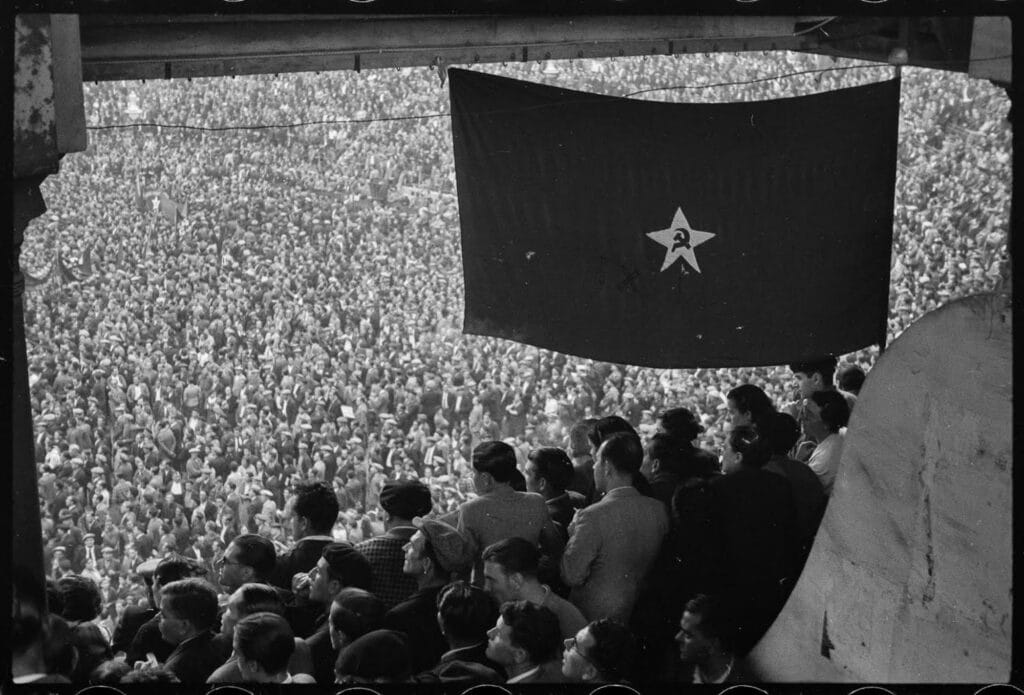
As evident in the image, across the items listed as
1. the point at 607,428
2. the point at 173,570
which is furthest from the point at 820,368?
the point at 173,570

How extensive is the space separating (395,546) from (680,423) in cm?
114

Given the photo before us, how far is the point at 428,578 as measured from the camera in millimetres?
3939

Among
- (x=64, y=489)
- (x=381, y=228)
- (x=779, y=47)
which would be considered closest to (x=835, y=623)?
(x=779, y=47)

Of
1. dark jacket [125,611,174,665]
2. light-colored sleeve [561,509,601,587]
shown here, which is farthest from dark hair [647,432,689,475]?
dark jacket [125,611,174,665]

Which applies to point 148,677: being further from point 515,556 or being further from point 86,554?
point 86,554

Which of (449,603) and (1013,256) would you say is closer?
(1013,256)

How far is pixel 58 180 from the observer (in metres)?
24.3

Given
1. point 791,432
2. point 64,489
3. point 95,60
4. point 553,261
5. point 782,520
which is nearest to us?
point 782,520

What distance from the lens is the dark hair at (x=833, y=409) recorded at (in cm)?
489

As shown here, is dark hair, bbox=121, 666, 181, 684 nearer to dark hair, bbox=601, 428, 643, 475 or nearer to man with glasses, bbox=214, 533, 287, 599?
man with glasses, bbox=214, 533, 287, 599

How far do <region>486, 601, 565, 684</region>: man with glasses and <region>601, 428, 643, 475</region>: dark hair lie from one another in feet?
2.52

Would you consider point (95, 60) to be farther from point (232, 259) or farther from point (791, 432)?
point (232, 259)

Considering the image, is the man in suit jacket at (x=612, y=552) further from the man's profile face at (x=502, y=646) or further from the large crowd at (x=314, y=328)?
the man's profile face at (x=502, y=646)

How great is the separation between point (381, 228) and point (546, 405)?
370 inches
